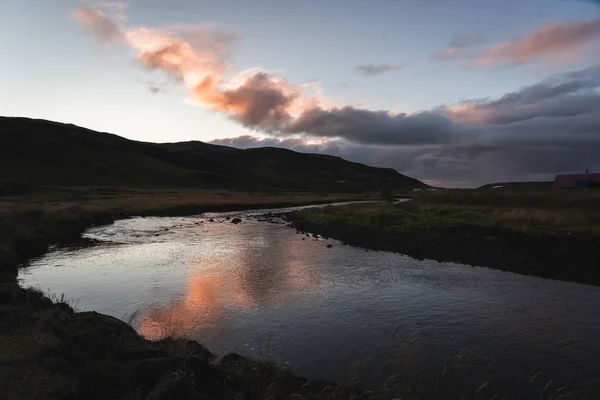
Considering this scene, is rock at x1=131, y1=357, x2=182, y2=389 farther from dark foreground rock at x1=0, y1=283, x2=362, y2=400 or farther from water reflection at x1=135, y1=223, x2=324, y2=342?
water reflection at x1=135, y1=223, x2=324, y2=342

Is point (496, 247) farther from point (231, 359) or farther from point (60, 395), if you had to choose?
point (60, 395)

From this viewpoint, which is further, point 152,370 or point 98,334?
point 98,334

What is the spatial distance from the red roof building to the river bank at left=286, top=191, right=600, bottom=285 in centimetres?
5128

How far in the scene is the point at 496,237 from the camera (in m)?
35.4

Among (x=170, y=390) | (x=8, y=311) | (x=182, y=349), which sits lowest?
(x=182, y=349)

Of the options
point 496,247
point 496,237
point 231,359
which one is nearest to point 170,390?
point 231,359

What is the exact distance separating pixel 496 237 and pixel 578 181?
259 ft

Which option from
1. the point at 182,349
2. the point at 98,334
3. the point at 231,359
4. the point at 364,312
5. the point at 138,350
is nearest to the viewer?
the point at 138,350

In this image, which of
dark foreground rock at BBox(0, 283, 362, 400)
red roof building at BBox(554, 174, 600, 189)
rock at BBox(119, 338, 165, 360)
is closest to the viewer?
dark foreground rock at BBox(0, 283, 362, 400)

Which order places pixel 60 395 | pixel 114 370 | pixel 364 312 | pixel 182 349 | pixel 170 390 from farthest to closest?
pixel 364 312
pixel 182 349
pixel 114 370
pixel 60 395
pixel 170 390

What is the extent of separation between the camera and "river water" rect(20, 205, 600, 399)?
12.8 meters

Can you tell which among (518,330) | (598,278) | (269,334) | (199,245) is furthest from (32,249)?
(598,278)

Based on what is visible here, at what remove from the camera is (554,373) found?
1271 cm

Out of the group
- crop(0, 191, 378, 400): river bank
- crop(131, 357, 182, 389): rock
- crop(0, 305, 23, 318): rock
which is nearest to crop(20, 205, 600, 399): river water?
crop(0, 191, 378, 400): river bank
